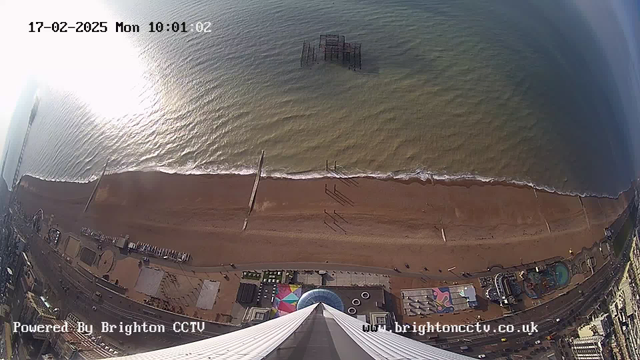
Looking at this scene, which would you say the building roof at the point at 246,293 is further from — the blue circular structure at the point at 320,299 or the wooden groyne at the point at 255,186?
the wooden groyne at the point at 255,186

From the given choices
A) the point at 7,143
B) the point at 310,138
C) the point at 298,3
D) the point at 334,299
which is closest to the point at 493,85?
the point at 310,138

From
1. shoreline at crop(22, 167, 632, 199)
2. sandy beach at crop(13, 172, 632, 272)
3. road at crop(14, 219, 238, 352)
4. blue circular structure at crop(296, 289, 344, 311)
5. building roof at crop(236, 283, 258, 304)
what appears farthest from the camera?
shoreline at crop(22, 167, 632, 199)

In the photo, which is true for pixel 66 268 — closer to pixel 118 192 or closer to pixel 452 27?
pixel 118 192

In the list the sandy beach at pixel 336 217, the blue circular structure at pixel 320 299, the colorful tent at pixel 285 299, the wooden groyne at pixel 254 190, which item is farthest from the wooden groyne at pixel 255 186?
the blue circular structure at pixel 320 299

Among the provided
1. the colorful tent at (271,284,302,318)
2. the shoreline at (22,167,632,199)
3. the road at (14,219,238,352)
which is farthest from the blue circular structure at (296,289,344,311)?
the shoreline at (22,167,632,199)

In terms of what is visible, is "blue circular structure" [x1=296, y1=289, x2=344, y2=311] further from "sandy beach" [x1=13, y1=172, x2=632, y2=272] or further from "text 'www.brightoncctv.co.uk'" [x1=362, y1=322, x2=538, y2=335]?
"text 'www.brightoncctv.co.uk'" [x1=362, y1=322, x2=538, y2=335]

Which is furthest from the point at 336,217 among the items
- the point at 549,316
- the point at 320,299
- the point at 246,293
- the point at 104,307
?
the point at 104,307

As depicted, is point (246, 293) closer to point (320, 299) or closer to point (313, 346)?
point (320, 299)
